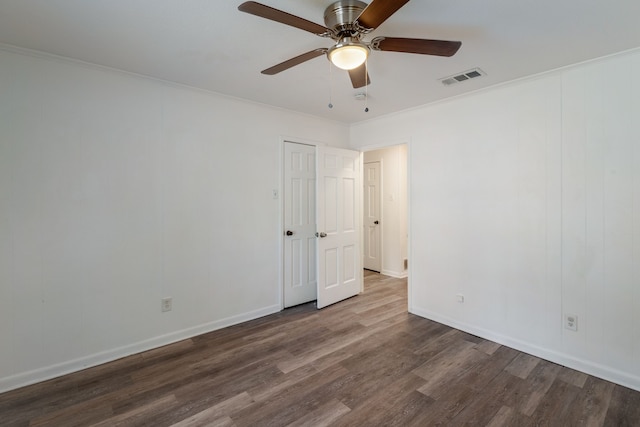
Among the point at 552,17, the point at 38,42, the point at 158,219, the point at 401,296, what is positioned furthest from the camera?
the point at 401,296

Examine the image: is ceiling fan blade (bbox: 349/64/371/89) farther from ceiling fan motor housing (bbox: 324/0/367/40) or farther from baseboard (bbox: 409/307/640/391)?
baseboard (bbox: 409/307/640/391)

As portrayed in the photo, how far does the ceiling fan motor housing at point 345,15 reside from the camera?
165 centimetres

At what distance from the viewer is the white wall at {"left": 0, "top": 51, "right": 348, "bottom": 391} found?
2.25 m

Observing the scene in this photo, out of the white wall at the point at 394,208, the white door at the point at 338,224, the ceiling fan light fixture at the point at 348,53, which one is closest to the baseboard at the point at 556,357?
the white door at the point at 338,224

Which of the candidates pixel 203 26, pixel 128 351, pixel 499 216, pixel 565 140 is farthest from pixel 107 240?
pixel 565 140

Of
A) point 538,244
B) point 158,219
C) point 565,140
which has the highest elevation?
point 565,140

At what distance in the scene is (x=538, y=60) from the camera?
2.37 meters

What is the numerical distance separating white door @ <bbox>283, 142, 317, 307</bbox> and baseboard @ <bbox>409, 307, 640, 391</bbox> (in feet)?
5.53

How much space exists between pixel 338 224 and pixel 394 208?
161cm

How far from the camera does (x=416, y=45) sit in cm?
170

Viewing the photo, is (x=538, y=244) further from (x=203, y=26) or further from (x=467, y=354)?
(x=203, y=26)

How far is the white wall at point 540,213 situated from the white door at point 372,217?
6.32ft

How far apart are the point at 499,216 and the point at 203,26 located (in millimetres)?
2931

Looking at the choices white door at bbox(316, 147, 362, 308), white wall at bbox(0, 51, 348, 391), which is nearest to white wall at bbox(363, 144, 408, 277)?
white door at bbox(316, 147, 362, 308)
